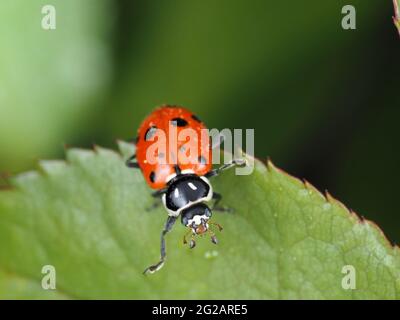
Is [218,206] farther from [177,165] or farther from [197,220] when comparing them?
[177,165]

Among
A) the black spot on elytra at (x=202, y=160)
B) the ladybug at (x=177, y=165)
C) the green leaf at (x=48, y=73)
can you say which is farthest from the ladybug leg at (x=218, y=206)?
the green leaf at (x=48, y=73)

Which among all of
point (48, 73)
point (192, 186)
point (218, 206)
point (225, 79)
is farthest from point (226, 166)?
point (48, 73)

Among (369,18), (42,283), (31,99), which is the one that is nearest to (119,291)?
(42,283)

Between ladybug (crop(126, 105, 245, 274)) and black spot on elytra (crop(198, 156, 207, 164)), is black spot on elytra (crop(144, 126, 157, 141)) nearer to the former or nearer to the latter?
ladybug (crop(126, 105, 245, 274))

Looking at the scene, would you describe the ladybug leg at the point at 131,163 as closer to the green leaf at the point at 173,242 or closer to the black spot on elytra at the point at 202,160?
the green leaf at the point at 173,242

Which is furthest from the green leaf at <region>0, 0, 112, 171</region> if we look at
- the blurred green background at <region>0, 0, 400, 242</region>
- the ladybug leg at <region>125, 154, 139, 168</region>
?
the ladybug leg at <region>125, 154, 139, 168</region>

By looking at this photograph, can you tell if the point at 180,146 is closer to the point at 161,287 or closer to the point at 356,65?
the point at 161,287
